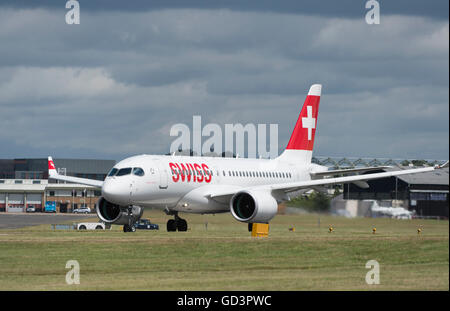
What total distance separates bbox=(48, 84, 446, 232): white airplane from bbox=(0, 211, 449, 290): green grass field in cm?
694

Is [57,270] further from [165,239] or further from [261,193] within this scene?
[261,193]

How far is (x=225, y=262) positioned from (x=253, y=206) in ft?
61.3

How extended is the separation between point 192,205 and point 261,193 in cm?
431

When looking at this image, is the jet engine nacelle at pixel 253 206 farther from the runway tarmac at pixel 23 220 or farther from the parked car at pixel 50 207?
the parked car at pixel 50 207

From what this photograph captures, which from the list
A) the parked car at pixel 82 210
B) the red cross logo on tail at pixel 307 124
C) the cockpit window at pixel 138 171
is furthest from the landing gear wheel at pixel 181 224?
the parked car at pixel 82 210

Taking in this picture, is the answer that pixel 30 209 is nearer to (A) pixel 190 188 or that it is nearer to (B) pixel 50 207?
(B) pixel 50 207

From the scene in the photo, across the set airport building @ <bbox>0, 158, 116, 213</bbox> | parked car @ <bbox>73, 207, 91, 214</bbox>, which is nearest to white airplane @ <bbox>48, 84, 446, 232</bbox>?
parked car @ <bbox>73, 207, 91, 214</bbox>

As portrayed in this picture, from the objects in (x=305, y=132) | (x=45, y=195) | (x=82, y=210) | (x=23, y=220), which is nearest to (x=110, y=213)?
(x=305, y=132)

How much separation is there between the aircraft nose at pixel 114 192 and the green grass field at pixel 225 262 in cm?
546

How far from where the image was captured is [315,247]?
40.0 meters

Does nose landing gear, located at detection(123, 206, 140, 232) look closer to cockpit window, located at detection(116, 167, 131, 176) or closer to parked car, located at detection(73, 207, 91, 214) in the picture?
cockpit window, located at detection(116, 167, 131, 176)

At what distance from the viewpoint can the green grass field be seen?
29.7 meters

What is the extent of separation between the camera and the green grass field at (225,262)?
29703 millimetres
